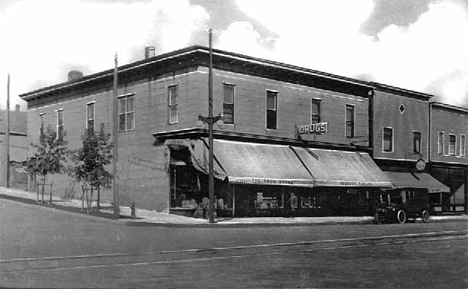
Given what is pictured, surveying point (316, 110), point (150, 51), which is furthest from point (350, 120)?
point (150, 51)

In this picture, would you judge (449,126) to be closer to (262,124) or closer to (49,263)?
(262,124)

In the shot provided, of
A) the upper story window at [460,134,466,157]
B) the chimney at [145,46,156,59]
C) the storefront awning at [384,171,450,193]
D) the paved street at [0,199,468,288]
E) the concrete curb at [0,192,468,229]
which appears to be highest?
the chimney at [145,46,156,59]

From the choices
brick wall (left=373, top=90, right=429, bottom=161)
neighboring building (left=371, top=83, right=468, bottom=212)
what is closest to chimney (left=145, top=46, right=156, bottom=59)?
neighboring building (left=371, top=83, right=468, bottom=212)

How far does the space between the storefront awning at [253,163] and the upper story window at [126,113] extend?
5312mm

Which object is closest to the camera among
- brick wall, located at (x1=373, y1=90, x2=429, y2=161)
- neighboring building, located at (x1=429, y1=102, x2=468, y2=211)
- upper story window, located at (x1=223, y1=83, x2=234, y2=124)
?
upper story window, located at (x1=223, y1=83, x2=234, y2=124)

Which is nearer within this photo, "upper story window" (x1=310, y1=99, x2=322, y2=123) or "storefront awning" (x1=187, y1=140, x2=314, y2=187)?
"storefront awning" (x1=187, y1=140, x2=314, y2=187)

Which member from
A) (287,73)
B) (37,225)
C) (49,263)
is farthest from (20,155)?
(49,263)

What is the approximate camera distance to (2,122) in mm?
52938

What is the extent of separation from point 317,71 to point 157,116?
9450 mm

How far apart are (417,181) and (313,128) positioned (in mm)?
12359

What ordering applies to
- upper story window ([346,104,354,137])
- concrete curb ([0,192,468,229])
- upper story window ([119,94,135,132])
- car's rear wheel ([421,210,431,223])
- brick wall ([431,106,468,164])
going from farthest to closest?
1. brick wall ([431,106,468,164])
2. upper story window ([346,104,354,137])
3. car's rear wheel ([421,210,431,223])
4. upper story window ([119,94,135,132])
5. concrete curb ([0,192,468,229])

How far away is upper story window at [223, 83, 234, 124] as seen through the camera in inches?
1138

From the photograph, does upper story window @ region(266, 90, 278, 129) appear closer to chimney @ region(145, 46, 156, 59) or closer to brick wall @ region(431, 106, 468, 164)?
chimney @ region(145, 46, 156, 59)

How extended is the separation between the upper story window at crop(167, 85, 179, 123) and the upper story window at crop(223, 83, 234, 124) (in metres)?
2.36
